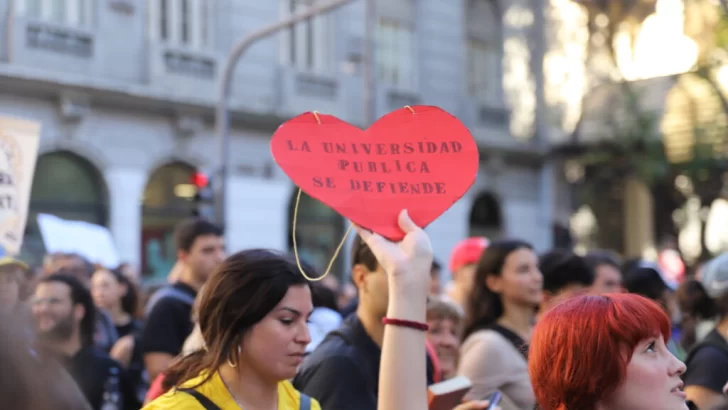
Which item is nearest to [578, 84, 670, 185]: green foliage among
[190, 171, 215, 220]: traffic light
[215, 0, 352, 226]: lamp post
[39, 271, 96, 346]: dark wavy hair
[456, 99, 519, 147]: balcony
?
[456, 99, 519, 147]: balcony

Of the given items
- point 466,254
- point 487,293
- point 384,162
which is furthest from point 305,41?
point 384,162

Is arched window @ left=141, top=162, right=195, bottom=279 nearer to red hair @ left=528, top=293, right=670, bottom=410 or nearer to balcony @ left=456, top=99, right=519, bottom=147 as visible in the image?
balcony @ left=456, top=99, right=519, bottom=147

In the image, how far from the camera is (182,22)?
1709cm

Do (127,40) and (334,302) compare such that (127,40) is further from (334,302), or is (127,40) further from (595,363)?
(595,363)

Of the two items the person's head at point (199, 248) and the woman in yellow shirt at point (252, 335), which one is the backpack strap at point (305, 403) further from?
the person's head at point (199, 248)

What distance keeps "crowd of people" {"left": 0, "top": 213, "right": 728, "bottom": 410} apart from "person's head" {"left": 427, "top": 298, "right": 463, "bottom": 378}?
0.03 feet

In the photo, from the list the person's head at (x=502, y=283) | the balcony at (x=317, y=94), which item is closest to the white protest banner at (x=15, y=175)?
the person's head at (x=502, y=283)

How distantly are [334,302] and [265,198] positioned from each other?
12415mm

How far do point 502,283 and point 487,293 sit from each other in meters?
0.11

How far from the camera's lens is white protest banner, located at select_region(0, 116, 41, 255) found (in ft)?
16.1

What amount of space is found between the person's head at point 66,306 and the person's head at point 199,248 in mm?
703

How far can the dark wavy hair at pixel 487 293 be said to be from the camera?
16.2ft

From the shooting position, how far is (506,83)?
25.0 metres

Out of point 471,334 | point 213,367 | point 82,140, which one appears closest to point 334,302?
point 471,334
